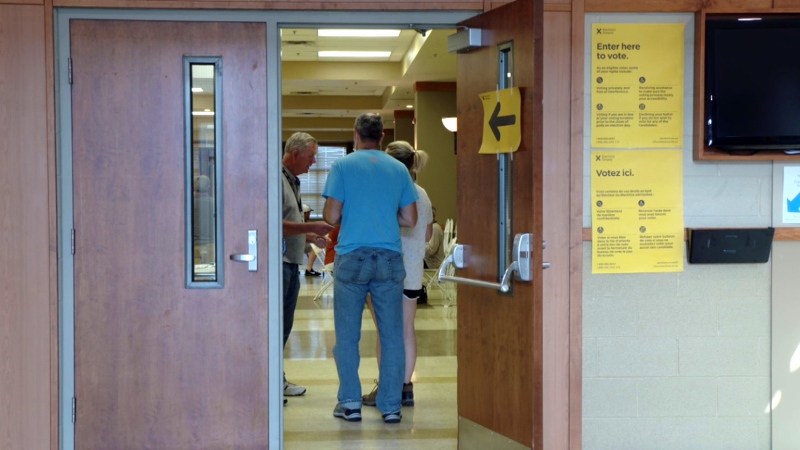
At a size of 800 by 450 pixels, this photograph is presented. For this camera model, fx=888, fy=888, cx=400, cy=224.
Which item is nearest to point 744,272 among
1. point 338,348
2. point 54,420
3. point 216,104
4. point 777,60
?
point 777,60

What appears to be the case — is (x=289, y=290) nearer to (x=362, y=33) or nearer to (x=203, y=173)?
(x=203, y=173)

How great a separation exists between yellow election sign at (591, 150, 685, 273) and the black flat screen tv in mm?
257

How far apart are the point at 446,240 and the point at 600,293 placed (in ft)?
18.5

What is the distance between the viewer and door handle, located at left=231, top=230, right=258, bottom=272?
13.1ft

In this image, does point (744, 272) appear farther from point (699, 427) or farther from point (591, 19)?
point (591, 19)

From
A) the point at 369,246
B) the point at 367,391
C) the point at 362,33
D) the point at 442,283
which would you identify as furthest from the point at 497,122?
the point at 362,33

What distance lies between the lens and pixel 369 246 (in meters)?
4.57

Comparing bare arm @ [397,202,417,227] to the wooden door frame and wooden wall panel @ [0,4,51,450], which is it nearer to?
the wooden door frame

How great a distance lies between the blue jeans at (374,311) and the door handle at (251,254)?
68cm

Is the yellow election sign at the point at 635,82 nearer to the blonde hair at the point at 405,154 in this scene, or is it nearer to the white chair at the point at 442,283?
the blonde hair at the point at 405,154

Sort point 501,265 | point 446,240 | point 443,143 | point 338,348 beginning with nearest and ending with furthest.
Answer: point 501,265 < point 338,348 < point 446,240 < point 443,143

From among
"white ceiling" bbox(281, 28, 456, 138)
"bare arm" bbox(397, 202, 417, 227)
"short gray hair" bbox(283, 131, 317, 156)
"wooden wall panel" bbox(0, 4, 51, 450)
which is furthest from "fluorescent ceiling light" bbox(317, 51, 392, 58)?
"wooden wall panel" bbox(0, 4, 51, 450)

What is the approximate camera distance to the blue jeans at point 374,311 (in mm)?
4570

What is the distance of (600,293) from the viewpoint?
4.04 meters
